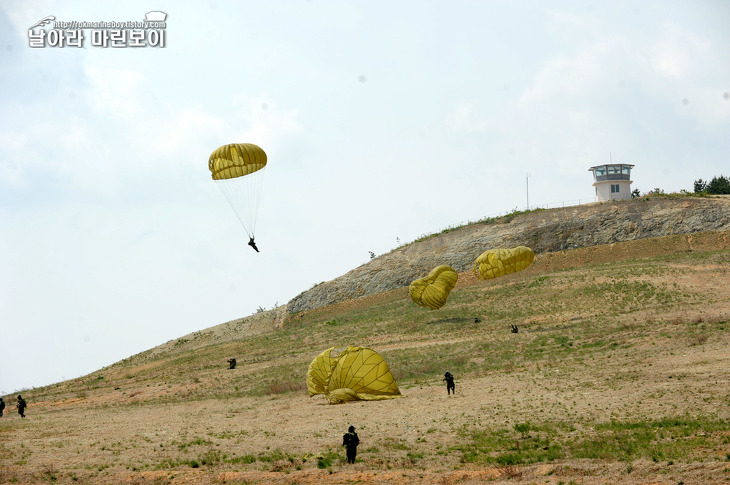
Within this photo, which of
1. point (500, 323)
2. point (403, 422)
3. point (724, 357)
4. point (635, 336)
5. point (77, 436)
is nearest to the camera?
point (403, 422)

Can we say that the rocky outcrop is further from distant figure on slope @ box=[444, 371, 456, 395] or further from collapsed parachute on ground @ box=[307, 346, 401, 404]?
distant figure on slope @ box=[444, 371, 456, 395]

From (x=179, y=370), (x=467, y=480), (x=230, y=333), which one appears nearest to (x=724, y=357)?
(x=467, y=480)

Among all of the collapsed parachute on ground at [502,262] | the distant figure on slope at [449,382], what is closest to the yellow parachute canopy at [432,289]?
the collapsed parachute on ground at [502,262]

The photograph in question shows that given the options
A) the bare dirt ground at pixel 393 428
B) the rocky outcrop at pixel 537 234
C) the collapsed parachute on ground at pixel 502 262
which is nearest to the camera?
the bare dirt ground at pixel 393 428

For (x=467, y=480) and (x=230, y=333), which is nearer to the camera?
(x=467, y=480)

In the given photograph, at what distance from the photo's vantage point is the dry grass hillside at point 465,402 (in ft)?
77.7

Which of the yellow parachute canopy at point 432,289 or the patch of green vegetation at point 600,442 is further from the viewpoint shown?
the yellow parachute canopy at point 432,289

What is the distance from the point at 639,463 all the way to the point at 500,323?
37.8m

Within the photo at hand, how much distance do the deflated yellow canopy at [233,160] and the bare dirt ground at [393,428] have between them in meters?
13.7

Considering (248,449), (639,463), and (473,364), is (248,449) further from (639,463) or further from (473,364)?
(473,364)

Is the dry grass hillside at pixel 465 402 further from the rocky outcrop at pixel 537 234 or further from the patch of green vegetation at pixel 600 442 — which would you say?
the rocky outcrop at pixel 537 234

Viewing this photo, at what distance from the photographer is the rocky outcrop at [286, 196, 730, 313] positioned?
82000 mm

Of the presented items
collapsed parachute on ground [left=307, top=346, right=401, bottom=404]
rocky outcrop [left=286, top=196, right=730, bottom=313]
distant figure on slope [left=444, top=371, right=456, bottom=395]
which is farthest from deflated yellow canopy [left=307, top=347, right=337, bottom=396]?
rocky outcrop [left=286, top=196, right=730, bottom=313]

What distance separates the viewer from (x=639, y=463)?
21984mm
